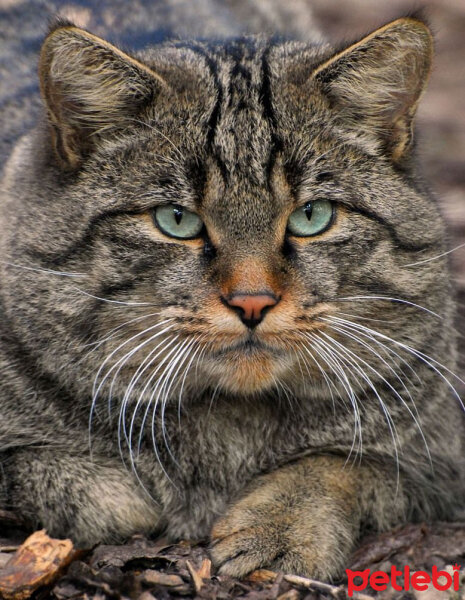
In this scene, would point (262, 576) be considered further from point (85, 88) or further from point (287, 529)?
point (85, 88)

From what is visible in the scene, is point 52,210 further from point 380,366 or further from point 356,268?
point 380,366

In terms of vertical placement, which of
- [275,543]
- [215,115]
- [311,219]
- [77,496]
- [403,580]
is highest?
[215,115]

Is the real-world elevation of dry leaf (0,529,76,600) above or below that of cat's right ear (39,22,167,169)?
below

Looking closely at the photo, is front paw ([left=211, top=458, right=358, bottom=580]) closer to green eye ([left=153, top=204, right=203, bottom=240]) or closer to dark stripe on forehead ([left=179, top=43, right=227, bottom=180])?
green eye ([left=153, top=204, right=203, bottom=240])

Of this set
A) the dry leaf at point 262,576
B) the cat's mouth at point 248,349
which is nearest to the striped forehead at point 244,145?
the cat's mouth at point 248,349

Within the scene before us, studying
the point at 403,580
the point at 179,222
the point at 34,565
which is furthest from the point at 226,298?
the point at 403,580

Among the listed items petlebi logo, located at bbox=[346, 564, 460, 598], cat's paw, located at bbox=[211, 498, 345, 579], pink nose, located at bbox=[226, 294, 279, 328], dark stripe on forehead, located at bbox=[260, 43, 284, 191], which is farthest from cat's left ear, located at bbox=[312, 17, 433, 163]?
petlebi logo, located at bbox=[346, 564, 460, 598]
